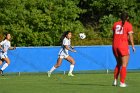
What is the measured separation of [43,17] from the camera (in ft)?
109

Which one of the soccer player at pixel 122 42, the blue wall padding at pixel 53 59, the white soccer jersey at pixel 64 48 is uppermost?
the soccer player at pixel 122 42

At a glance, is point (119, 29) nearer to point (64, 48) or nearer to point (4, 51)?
point (64, 48)

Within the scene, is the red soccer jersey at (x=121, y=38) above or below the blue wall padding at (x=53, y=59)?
above

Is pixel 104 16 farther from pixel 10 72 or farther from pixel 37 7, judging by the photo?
pixel 10 72

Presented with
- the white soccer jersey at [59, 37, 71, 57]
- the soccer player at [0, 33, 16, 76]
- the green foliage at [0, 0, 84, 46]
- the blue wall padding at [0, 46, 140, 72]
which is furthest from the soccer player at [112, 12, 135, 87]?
the green foliage at [0, 0, 84, 46]

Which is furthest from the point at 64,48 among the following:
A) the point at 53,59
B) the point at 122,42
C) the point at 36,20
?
the point at 36,20

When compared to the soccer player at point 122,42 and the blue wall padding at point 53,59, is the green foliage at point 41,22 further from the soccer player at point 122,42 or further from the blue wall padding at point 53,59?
the soccer player at point 122,42

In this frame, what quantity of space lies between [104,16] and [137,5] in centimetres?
258

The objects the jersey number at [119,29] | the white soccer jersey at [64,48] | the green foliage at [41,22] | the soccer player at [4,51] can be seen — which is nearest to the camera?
the jersey number at [119,29]

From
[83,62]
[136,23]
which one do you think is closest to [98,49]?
[83,62]

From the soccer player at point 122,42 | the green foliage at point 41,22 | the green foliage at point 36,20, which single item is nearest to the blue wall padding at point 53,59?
the green foliage at point 41,22

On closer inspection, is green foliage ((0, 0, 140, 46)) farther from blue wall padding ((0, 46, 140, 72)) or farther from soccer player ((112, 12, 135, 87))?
soccer player ((112, 12, 135, 87))

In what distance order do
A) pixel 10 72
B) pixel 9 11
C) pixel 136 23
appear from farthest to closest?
pixel 136 23
pixel 9 11
pixel 10 72

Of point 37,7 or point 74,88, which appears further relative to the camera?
point 37,7
